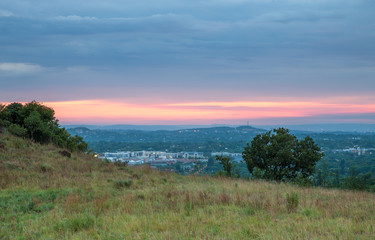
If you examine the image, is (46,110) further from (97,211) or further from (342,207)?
(342,207)

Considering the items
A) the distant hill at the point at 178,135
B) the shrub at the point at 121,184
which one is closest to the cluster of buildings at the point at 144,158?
the shrub at the point at 121,184

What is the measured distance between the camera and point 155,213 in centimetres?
794

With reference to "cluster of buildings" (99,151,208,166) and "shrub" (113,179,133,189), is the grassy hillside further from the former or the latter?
"cluster of buildings" (99,151,208,166)

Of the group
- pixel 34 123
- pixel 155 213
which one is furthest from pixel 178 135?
pixel 155 213

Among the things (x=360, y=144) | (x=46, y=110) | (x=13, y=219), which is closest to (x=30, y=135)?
(x=46, y=110)

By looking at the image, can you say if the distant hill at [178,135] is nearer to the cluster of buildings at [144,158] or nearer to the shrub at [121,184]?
the cluster of buildings at [144,158]

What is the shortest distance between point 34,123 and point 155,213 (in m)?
19.6

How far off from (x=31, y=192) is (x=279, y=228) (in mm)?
8363

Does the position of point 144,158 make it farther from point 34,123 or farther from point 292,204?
point 292,204

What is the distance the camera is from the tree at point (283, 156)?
763 inches

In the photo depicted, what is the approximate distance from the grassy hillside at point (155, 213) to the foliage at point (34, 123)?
1155cm

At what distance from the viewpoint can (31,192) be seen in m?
10.2

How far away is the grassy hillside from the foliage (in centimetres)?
1155

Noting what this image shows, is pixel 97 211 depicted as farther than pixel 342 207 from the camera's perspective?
No
